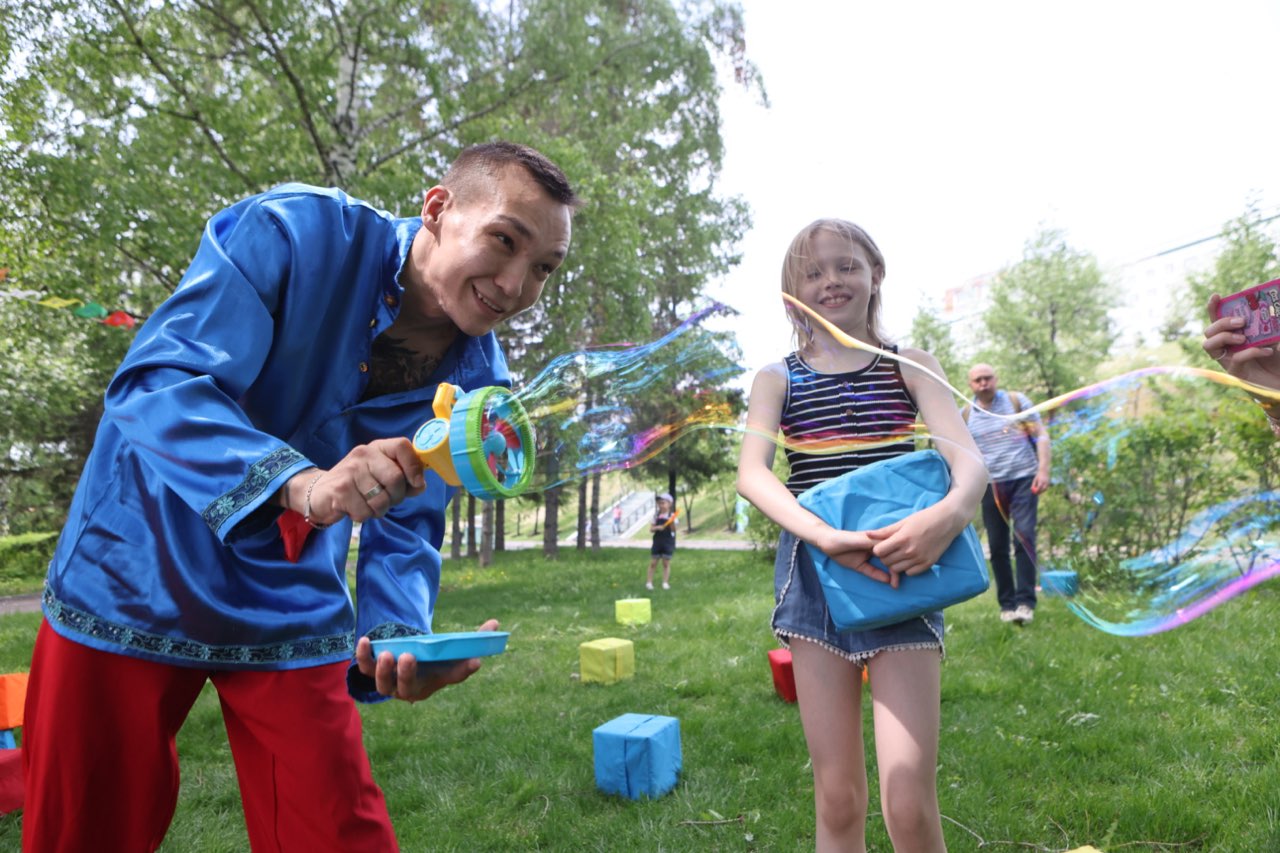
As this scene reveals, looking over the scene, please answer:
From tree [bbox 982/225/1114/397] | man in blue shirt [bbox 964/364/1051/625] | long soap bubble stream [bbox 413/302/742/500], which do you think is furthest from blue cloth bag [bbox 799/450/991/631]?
tree [bbox 982/225/1114/397]

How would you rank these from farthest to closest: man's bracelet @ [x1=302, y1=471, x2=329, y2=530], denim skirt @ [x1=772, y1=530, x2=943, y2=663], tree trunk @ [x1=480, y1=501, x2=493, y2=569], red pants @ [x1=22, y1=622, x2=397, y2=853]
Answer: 1. tree trunk @ [x1=480, y1=501, x2=493, y2=569]
2. denim skirt @ [x1=772, y1=530, x2=943, y2=663]
3. red pants @ [x1=22, y1=622, x2=397, y2=853]
4. man's bracelet @ [x1=302, y1=471, x2=329, y2=530]

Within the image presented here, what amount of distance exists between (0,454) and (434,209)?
63.5 feet

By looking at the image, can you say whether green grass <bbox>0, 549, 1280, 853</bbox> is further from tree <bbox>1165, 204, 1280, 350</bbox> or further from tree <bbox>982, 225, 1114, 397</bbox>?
tree <bbox>982, 225, 1114, 397</bbox>

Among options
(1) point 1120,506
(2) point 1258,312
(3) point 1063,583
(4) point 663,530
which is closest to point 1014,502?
(1) point 1120,506

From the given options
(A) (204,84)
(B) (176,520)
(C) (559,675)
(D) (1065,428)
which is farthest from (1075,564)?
(A) (204,84)

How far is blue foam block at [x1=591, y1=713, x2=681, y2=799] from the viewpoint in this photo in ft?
11.1

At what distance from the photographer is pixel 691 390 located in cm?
263

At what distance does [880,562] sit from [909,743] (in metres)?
0.45

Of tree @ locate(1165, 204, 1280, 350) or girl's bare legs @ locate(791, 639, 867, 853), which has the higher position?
tree @ locate(1165, 204, 1280, 350)

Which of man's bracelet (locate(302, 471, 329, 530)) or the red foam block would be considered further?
the red foam block

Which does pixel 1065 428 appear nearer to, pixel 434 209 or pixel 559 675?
pixel 434 209

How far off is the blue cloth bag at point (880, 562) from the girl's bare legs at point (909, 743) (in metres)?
0.17

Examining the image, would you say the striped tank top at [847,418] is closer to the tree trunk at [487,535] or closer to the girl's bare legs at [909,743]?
the girl's bare legs at [909,743]

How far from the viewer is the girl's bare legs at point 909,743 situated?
186cm
